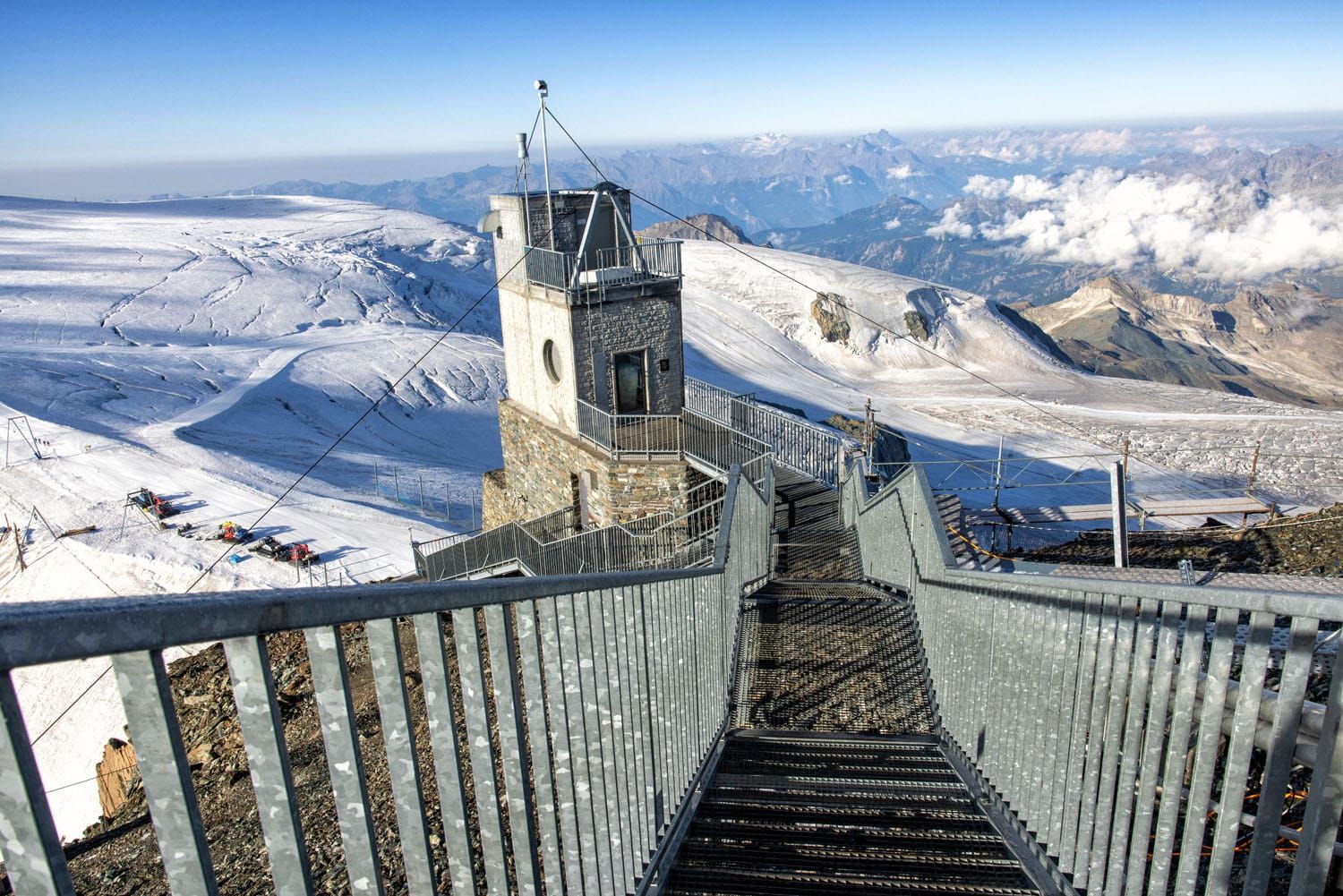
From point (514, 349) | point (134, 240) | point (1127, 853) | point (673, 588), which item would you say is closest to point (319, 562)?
point (514, 349)

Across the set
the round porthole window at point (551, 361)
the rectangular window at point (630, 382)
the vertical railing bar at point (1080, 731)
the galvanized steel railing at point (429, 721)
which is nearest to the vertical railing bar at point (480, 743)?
the galvanized steel railing at point (429, 721)

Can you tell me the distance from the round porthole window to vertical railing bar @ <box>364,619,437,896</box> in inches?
594

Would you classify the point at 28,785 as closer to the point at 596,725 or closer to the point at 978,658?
the point at 596,725

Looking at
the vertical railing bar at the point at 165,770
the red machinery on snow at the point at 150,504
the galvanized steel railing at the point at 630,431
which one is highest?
the vertical railing bar at the point at 165,770

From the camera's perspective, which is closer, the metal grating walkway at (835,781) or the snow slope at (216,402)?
the metal grating walkway at (835,781)

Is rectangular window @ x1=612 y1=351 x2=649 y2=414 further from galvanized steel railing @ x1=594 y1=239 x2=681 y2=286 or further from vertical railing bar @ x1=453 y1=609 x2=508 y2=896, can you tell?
vertical railing bar @ x1=453 y1=609 x2=508 y2=896

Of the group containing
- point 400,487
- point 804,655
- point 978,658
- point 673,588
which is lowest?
point 400,487

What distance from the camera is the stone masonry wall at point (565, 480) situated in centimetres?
1512

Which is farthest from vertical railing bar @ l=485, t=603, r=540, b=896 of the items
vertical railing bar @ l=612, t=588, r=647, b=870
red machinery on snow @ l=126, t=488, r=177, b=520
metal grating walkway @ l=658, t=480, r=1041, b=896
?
red machinery on snow @ l=126, t=488, r=177, b=520

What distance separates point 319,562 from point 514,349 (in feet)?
24.1

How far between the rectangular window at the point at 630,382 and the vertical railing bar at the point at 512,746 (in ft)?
46.6

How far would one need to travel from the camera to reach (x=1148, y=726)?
2836 mm

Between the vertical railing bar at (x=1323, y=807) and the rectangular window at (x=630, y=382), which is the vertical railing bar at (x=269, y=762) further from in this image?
the rectangular window at (x=630, y=382)

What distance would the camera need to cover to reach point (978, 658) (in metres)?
4.77
